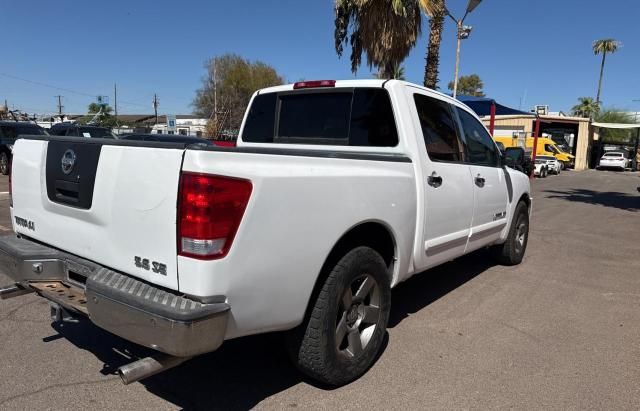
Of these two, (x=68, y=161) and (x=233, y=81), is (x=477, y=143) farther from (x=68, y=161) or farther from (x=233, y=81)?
(x=233, y=81)

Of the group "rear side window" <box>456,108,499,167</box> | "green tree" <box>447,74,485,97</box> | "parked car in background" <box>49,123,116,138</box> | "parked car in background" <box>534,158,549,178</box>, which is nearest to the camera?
"rear side window" <box>456,108,499,167</box>

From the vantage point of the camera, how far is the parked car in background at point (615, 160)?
121ft

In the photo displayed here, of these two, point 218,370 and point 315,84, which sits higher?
point 315,84

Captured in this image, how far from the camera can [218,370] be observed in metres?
3.21

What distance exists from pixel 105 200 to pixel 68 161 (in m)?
0.44

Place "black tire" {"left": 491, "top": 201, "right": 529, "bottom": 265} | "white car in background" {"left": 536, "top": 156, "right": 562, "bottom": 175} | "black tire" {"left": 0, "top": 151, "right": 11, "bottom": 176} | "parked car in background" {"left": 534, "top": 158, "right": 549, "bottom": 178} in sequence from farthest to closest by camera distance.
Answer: "white car in background" {"left": 536, "top": 156, "right": 562, "bottom": 175}, "parked car in background" {"left": 534, "top": 158, "right": 549, "bottom": 178}, "black tire" {"left": 0, "top": 151, "right": 11, "bottom": 176}, "black tire" {"left": 491, "top": 201, "right": 529, "bottom": 265}

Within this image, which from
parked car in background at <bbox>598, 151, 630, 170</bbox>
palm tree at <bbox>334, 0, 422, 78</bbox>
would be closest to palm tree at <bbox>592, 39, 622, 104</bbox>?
parked car in background at <bbox>598, 151, 630, 170</bbox>

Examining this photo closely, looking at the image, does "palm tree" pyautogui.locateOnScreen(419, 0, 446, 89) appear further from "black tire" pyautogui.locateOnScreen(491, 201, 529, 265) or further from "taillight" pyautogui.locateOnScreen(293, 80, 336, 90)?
"taillight" pyautogui.locateOnScreen(293, 80, 336, 90)

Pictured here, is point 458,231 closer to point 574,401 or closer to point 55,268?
point 574,401

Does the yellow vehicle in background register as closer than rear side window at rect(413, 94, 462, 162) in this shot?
No

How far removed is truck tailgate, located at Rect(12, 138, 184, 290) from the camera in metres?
2.22

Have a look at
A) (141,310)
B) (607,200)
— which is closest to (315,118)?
(141,310)

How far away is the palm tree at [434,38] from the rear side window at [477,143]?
993 centimetres

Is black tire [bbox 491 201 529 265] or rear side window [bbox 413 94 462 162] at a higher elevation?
rear side window [bbox 413 94 462 162]
